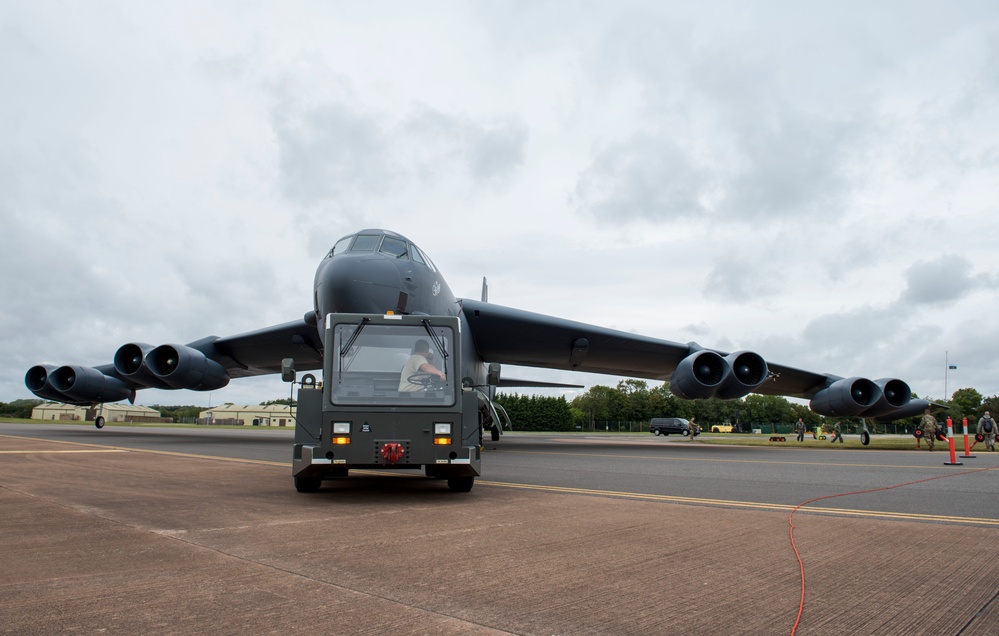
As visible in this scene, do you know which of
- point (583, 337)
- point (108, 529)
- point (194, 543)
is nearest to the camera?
point (194, 543)

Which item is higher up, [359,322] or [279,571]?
[359,322]

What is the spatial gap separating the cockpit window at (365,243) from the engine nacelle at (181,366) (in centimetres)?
890

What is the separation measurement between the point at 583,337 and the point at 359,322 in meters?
12.3

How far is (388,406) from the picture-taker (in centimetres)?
629

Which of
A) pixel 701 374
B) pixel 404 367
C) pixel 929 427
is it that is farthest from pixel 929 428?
pixel 404 367

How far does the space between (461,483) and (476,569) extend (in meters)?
3.55

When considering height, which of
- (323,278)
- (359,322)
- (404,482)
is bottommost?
(404,482)

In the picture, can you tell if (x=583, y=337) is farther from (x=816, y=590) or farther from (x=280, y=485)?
(x=816, y=590)

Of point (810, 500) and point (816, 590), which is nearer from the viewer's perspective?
point (816, 590)

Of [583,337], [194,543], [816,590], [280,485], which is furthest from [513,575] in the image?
[583,337]

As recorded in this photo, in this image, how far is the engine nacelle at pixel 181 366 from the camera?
1812 centimetres

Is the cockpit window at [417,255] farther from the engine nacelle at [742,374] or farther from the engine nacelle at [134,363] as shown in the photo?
the engine nacelle at [134,363]

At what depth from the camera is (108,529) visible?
14.6ft

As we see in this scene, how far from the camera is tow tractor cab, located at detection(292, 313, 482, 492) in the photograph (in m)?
6.11
